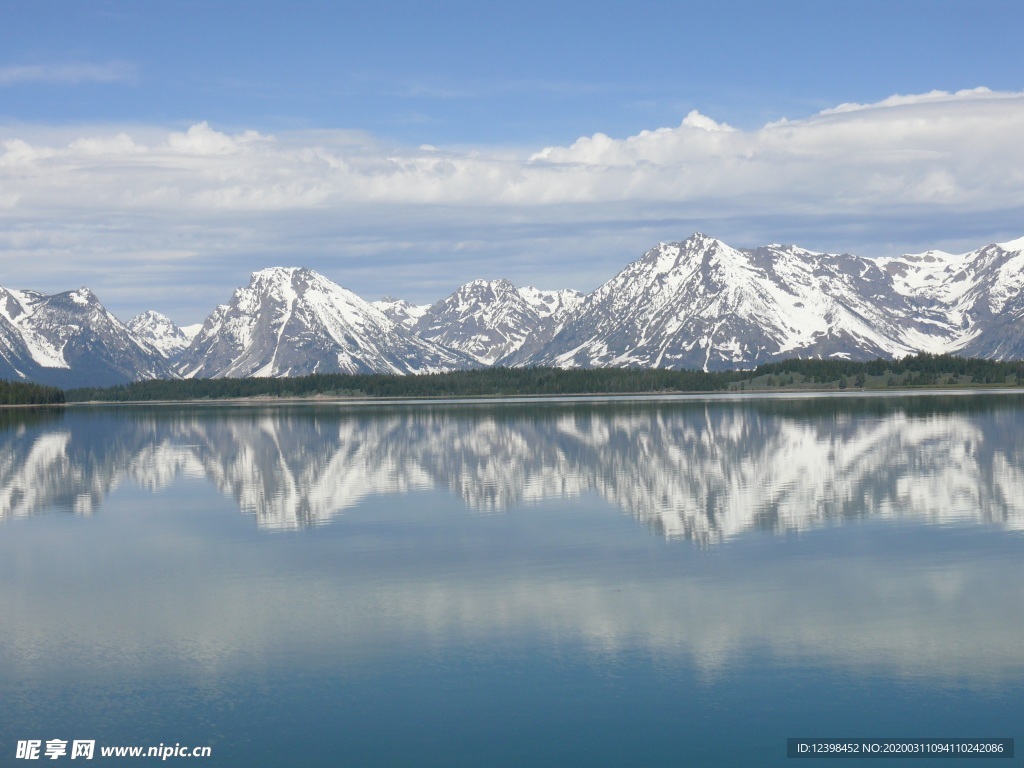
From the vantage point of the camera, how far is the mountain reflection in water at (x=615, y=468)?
68.3m

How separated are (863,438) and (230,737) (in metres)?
102

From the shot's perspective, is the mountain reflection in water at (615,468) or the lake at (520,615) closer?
the lake at (520,615)

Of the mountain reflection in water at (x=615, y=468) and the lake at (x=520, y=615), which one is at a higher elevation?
the lake at (x=520, y=615)

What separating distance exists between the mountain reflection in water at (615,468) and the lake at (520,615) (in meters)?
0.65

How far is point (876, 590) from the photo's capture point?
143 ft

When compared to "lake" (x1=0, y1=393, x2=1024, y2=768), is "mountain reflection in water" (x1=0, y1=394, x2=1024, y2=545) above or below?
below

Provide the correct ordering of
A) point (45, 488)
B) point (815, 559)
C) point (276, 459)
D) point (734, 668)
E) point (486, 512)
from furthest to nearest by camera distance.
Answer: point (276, 459), point (45, 488), point (486, 512), point (815, 559), point (734, 668)

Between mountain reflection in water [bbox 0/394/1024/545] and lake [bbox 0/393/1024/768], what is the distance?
2.13 ft

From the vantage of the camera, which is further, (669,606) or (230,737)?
(669,606)

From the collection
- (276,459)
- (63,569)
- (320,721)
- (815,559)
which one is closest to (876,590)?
(815,559)

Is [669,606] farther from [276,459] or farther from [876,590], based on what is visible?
[276,459]

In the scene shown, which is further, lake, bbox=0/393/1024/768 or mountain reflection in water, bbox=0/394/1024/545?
mountain reflection in water, bbox=0/394/1024/545

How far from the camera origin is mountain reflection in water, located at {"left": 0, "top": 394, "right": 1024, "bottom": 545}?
68312 millimetres

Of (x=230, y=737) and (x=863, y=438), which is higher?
(x=230, y=737)
